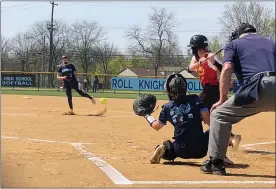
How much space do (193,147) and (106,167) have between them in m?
1.10

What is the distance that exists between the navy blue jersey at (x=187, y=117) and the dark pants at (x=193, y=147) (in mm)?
55

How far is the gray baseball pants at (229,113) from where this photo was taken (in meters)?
4.50

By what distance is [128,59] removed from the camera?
3095 inches

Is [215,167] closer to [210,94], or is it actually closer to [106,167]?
[106,167]

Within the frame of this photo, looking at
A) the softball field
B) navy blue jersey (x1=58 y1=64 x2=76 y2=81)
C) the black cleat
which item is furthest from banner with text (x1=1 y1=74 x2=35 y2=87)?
the black cleat

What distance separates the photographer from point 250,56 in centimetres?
474

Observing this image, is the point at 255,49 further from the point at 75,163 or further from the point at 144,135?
the point at 144,135

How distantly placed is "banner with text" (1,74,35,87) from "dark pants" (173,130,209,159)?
44.6 meters

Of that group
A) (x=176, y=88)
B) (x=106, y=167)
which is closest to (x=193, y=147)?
(x=176, y=88)

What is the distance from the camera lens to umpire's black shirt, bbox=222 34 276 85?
15.4 feet

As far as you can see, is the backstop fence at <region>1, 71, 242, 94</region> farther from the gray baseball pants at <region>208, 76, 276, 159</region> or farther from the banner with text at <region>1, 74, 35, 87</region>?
the gray baseball pants at <region>208, 76, 276, 159</region>

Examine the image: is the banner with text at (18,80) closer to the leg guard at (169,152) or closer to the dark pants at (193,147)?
the leg guard at (169,152)

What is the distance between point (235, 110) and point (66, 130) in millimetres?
5272

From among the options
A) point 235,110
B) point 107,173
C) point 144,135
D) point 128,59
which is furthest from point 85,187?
point 128,59
